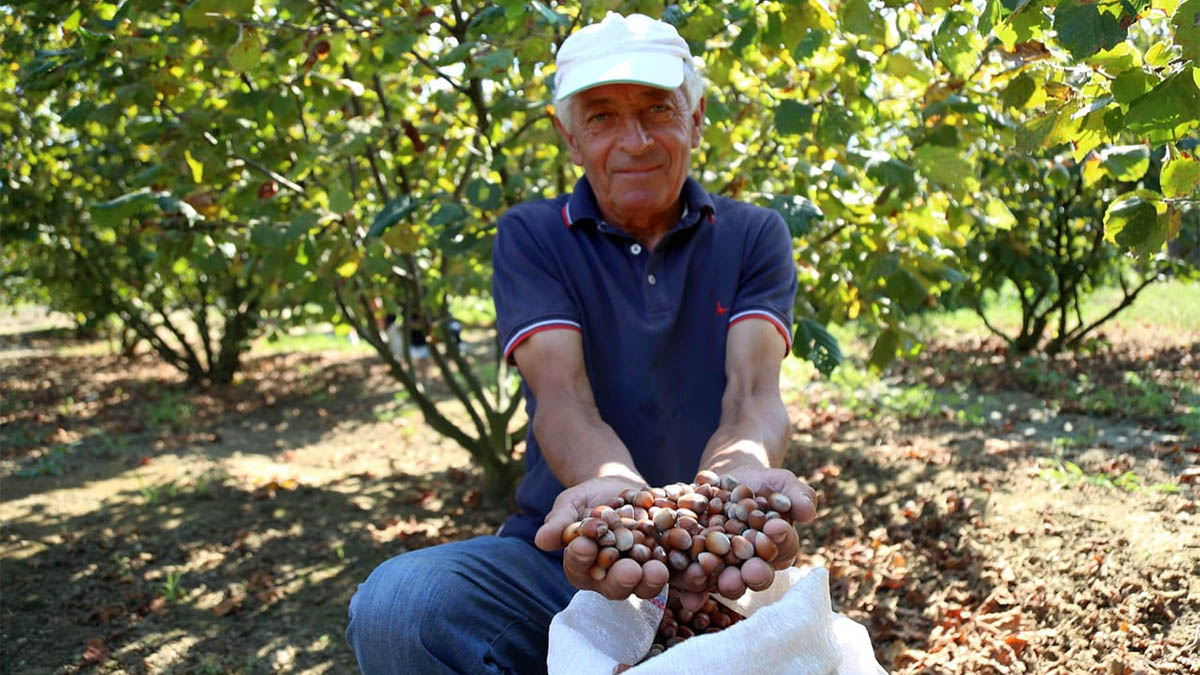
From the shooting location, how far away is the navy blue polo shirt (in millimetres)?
2031

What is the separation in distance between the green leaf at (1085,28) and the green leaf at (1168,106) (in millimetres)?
140

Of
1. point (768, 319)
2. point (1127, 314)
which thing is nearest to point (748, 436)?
point (768, 319)

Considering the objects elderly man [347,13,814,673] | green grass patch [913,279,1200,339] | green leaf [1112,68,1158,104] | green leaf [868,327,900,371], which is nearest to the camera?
green leaf [1112,68,1158,104]

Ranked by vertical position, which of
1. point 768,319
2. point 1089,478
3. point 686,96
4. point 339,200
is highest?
point 686,96

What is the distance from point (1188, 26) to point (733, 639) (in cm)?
120

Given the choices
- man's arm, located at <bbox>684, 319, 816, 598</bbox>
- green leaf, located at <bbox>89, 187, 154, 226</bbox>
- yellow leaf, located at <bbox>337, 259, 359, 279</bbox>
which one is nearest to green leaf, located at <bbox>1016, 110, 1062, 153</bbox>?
man's arm, located at <bbox>684, 319, 816, 598</bbox>

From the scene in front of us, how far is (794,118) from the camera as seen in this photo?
2564 mm

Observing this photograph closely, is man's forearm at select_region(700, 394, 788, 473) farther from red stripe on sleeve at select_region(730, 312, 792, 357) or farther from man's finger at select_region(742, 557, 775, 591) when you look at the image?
man's finger at select_region(742, 557, 775, 591)

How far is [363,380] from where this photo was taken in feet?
25.6

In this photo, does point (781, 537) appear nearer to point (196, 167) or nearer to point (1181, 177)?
point (1181, 177)

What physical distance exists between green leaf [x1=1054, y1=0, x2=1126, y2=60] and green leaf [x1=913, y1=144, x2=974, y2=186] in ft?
3.35

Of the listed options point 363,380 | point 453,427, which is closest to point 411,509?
point 453,427

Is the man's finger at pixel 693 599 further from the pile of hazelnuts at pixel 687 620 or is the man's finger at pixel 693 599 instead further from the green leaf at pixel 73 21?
the green leaf at pixel 73 21

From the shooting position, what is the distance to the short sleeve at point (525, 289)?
1.99 m
